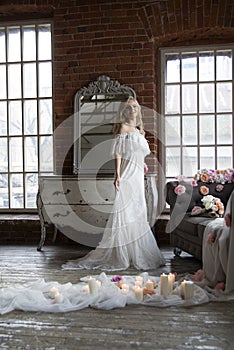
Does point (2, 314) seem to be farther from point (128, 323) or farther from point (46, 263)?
point (46, 263)

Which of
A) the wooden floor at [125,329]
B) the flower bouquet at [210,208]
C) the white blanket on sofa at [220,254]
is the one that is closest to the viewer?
the wooden floor at [125,329]

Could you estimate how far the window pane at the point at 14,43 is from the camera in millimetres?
6266

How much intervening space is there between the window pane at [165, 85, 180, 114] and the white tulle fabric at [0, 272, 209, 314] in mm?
3088

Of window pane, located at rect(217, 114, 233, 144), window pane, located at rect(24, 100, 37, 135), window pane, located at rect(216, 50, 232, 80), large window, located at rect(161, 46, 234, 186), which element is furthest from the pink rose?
window pane, located at rect(24, 100, 37, 135)

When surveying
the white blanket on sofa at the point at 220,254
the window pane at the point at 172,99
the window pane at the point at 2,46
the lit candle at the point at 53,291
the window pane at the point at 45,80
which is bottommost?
the lit candle at the point at 53,291

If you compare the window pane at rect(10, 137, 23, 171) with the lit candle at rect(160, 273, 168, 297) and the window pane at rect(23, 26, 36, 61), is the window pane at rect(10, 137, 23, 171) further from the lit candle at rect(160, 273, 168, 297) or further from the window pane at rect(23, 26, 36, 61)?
the lit candle at rect(160, 273, 168, 297)

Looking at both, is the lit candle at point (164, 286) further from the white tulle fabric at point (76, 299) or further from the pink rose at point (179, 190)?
the pink rose at point (179, 190)

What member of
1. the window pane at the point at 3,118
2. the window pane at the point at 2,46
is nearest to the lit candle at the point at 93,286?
the window pane at the point at 3,118

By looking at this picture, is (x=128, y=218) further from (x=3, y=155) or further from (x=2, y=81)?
(x=2, y=81)

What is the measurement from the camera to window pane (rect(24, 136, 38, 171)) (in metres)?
6.26

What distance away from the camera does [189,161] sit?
5949 millimetres

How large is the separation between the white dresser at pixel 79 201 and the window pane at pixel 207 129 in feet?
3.68

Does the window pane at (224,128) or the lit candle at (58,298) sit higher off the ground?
the window pane at (224,128)

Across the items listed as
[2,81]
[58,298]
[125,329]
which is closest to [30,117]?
[2,81]
